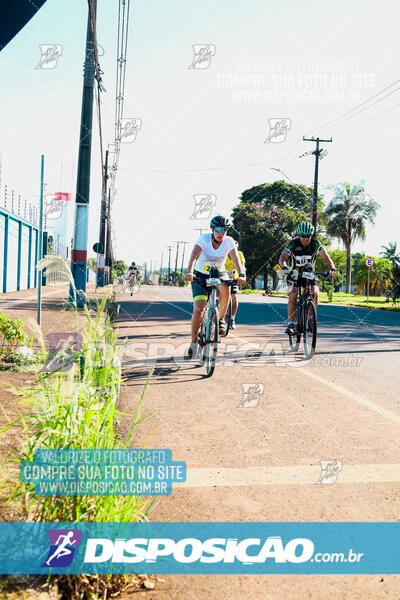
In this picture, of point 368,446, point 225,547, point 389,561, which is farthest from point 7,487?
point 368,446

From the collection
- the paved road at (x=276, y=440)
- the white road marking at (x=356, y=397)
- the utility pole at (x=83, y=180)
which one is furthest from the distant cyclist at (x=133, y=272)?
the white road marking at (x=356, y=397)

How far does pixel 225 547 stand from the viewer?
2.68 metres

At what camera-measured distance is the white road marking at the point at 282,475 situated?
3473 mm

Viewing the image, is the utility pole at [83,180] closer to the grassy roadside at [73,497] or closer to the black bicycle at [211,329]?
the black bicycle at [211,329]

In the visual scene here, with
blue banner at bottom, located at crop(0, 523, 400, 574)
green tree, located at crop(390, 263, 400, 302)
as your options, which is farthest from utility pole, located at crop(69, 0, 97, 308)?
green tree, located at crop(390, 263, 400, 302)

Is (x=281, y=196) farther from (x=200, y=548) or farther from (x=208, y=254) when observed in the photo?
(x=200, y=548)

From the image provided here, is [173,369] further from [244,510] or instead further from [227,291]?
[244,510]

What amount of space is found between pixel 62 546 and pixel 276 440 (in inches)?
92.3

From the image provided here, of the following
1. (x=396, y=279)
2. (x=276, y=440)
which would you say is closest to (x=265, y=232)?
(x=396, y=279)

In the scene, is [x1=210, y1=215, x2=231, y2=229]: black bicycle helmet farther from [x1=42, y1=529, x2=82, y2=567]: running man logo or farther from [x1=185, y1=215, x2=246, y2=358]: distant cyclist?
[x1=42, y1=529, x2=82, y2=567]: running man logo

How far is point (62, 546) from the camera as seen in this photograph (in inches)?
91.1

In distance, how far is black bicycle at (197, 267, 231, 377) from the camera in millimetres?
7008

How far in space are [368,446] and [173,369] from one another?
11.9ft

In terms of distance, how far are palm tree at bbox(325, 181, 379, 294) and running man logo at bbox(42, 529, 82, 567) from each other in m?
60.3
